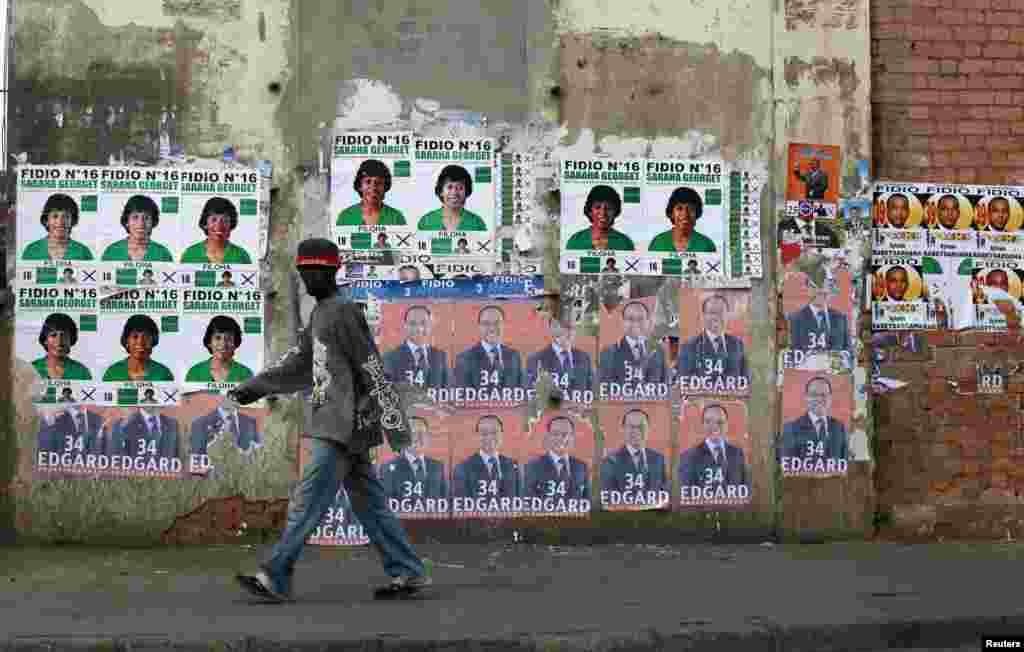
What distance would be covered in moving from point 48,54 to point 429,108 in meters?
2.32

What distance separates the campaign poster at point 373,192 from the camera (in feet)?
28.4

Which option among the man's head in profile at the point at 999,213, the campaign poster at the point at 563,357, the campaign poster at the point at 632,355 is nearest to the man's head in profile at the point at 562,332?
the campaign poster at the point at 563,357

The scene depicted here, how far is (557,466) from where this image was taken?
8.76 meters

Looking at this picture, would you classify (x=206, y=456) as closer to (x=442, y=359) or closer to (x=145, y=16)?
(x=442, y=359)

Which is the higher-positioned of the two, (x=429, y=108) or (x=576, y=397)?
(x=429, y=108)

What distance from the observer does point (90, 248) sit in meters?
8.51

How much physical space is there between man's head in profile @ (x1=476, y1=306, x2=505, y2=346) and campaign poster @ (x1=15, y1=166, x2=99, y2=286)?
7.78 ft

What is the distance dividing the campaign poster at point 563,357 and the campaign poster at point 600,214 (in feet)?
0.84

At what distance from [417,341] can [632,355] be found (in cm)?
136

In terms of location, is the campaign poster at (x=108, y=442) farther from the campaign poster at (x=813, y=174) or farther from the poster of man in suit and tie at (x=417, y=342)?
the campaign poster at (x=813, y=174)

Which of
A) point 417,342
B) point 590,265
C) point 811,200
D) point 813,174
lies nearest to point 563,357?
point 590,265

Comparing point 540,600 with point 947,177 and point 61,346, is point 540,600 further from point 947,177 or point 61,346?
point 947,177

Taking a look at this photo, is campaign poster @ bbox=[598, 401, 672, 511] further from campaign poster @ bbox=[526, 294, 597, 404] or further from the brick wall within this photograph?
the brick wall

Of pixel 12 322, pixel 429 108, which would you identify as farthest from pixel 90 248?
pixel 429 108
